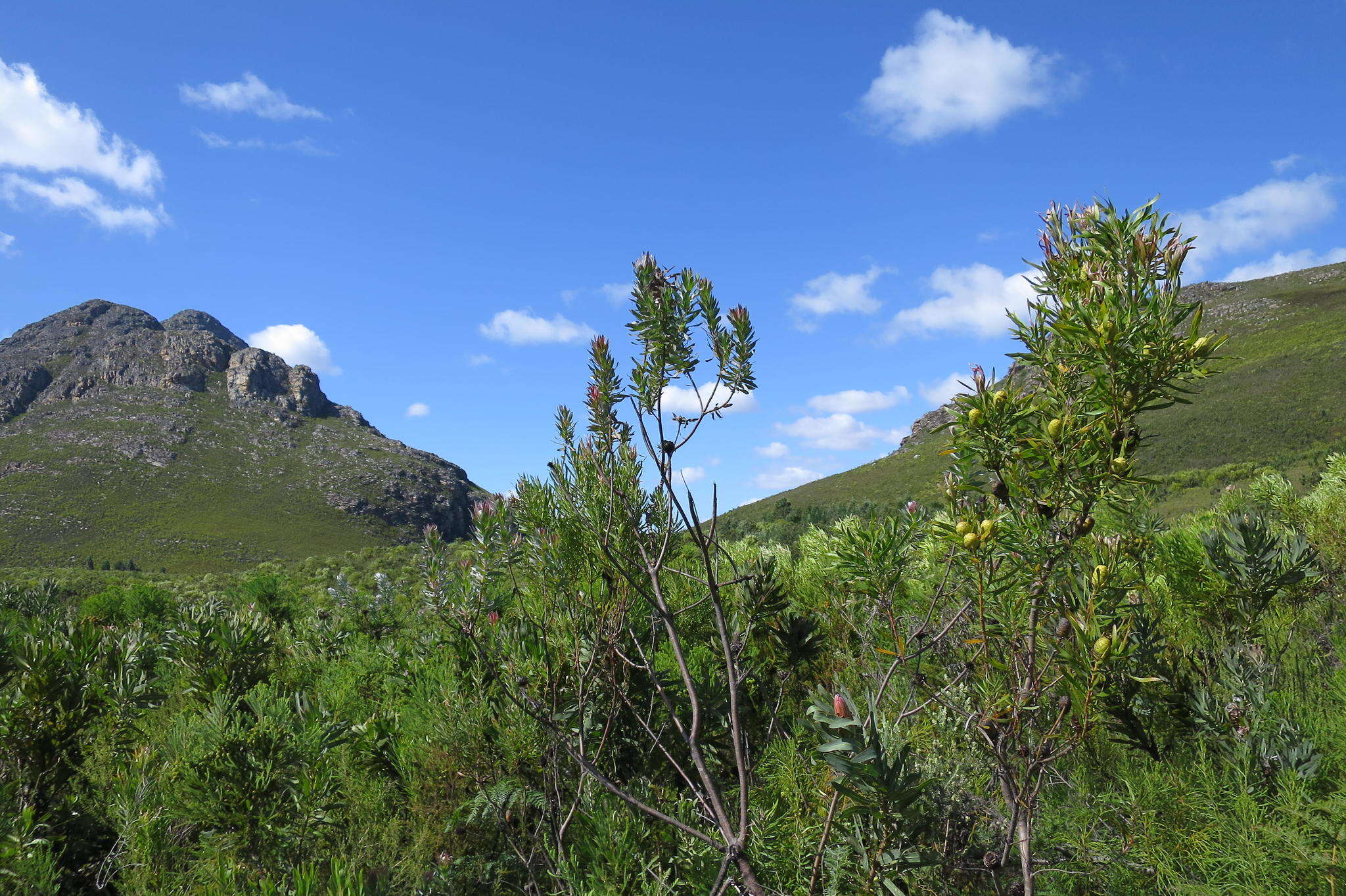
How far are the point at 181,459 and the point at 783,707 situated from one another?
11273 cm

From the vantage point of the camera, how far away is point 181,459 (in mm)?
92562

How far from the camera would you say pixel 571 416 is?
2.77 metres

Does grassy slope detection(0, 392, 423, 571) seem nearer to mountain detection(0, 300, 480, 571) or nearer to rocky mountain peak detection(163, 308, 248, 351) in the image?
mountain detection(0, 300, 480, 571)

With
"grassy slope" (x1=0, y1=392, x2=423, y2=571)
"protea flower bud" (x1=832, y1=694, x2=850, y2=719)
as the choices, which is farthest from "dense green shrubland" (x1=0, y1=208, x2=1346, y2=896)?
"grassy slope" (x1=0, y1=392, x2=423, y2=571)

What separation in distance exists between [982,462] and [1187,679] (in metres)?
1.65

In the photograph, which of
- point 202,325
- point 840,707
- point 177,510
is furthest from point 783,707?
point 202,325

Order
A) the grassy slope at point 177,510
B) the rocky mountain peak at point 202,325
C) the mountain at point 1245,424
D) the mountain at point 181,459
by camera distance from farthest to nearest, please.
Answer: the rocky mountain peak at point 202,325 < the mountain at point 181,459 < the grassy slope at point 177,510 < the mountain at point 1245,424

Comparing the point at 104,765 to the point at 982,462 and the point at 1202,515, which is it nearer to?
the point at 982,462

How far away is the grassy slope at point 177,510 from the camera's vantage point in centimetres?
6806

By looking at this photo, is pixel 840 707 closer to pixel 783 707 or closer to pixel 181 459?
pixel 783 707

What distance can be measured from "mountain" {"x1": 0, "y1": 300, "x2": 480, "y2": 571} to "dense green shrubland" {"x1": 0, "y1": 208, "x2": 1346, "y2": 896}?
257 feet

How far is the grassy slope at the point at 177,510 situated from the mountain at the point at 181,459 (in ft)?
0.72

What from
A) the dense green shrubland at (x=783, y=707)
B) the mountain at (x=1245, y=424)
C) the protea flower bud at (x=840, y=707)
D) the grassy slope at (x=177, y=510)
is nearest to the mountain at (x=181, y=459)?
the grassy slope at (x=177, y=510)

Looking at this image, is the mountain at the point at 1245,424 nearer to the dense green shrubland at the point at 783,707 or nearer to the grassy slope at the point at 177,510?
the dense green shrubland at the point at 783,707
